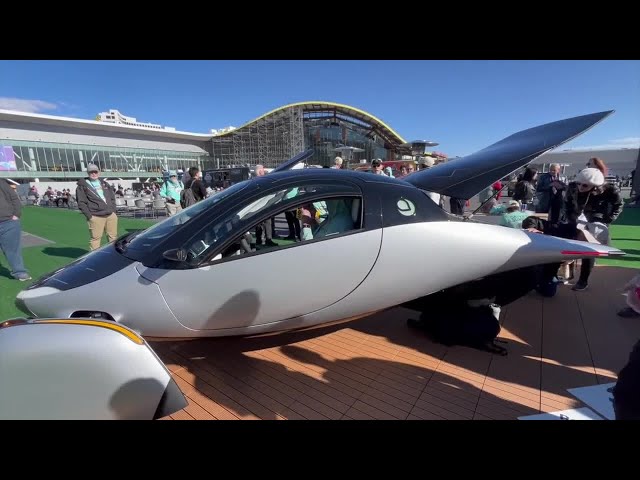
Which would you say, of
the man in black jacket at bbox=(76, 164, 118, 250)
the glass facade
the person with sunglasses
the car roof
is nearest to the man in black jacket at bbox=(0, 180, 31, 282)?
the man in black jacket at bbox=(76, 164, 118, 250)

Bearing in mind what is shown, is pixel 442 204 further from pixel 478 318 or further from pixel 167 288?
pixel 167 288

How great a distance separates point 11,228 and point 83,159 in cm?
4552

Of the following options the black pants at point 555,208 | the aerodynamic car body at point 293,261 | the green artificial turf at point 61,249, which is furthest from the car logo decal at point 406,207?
the green artificial turf at point 61,249

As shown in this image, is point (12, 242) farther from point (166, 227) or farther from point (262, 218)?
point (262, 218)

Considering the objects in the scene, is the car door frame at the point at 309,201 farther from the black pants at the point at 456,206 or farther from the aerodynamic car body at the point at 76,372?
the black pants at the point at 456,206

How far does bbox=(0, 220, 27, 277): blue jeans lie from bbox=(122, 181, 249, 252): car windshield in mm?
3566

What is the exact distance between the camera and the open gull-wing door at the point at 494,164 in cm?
241

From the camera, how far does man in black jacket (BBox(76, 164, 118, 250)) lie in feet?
16.1

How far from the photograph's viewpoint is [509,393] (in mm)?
2080

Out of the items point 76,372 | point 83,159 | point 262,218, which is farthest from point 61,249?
point 83,159

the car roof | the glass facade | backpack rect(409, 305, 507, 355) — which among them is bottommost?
backpack rect(409, 305, 507, 355)

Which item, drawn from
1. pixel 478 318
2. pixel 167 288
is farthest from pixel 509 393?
pixel 167 288

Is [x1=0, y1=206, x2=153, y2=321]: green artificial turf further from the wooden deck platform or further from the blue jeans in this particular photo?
the wooden deck platform
